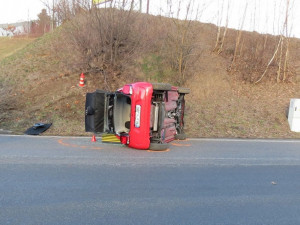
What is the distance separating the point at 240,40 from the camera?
59.1ft

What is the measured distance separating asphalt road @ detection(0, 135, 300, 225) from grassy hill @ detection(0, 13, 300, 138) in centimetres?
317

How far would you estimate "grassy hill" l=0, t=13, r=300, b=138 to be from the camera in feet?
32.9

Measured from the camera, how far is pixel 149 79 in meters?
14.2

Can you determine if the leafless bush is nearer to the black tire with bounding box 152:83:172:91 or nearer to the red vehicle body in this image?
the red vehicle body

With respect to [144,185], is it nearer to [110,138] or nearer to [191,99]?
[110,138]

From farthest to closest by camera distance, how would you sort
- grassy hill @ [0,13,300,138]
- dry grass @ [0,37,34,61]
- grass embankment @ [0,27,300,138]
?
1. dry grass @ [0,37,34,61]
2. grassy hill @ [0,13,300,138]
3. grass embankment @ [0,27,300,138]

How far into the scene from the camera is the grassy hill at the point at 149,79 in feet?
32.9

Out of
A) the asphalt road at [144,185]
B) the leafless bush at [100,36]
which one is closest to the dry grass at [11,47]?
the leafless bush at [100,36]

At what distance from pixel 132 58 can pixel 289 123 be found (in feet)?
29.0

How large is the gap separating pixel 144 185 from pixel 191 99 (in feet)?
30.6

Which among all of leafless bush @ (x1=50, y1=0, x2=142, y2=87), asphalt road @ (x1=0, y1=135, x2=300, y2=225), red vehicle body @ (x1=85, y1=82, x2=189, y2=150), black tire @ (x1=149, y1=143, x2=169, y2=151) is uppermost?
leafless bush @ (x1=50, y1=0, x2=142, y2=87)

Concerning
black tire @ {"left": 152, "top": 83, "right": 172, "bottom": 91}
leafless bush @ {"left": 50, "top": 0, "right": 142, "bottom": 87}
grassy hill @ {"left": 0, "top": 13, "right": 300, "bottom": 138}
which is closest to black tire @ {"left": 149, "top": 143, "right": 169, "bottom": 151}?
black tire @ {"left": 152, "top": 83, "right": 172, "bottom": 91}

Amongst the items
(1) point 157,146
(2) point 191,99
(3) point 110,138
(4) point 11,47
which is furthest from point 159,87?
(4) point 11,47

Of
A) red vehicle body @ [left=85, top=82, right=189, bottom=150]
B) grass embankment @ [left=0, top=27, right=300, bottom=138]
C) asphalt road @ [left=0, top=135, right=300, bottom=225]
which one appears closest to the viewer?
asphalt road @ [left=0, top=135, right=300, bottom=225]
